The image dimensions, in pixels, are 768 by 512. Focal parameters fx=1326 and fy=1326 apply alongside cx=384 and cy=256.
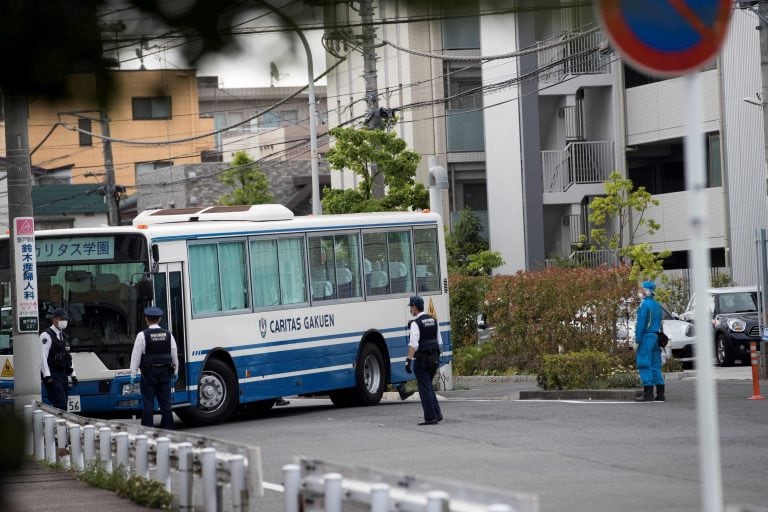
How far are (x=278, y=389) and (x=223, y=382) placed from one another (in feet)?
3.47

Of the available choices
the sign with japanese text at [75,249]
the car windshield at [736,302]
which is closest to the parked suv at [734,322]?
the car windshield at [736,302]

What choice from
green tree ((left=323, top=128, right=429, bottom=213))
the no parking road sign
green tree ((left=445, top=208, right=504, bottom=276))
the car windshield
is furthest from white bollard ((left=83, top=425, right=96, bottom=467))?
green tree ((left=445, top=208, right=504, bottom=276))

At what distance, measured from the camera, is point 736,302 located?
28.8m

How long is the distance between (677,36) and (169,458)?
6488mm

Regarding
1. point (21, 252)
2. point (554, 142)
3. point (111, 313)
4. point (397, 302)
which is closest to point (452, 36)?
point (21, 252)

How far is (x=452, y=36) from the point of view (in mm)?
3346

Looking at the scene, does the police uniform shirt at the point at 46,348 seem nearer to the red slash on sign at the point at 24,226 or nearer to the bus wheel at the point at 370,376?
the red slash on sign at the point at 24,226

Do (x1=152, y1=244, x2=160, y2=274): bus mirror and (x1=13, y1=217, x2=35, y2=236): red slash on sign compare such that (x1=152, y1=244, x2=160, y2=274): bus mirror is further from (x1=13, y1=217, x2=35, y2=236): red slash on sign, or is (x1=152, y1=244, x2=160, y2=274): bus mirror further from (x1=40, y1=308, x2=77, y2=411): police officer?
(x1=13, y1=217, x2=35, y2=236): red slash on sign

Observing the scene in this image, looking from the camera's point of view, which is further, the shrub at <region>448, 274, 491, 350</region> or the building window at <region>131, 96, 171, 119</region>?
the shrub at <region>448, 274, 491, 350</region>

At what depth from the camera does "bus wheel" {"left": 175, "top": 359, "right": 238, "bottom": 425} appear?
18156 mm

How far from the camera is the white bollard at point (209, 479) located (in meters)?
9.16

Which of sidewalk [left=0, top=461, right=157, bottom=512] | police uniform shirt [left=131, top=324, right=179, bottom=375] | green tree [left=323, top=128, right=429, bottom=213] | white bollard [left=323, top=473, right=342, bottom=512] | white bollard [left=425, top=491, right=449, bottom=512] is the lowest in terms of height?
sidewalk [left=0, top=461, right=157, bottom=512]

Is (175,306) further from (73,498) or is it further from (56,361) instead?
(73,498)

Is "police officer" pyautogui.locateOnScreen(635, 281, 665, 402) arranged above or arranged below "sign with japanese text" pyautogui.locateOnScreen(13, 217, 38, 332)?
below
